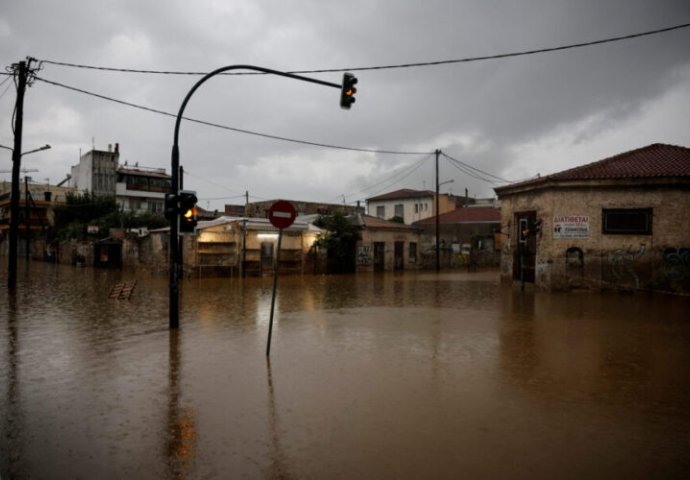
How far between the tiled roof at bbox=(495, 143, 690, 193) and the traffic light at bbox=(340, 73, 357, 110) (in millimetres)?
11626

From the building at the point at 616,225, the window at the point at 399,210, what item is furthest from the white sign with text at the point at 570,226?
the window at the point at 399,210

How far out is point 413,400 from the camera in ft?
18.5

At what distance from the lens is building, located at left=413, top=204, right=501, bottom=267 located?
40.0m

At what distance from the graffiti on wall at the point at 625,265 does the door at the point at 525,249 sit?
10.4 ft

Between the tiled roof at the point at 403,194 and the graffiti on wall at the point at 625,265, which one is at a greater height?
the tiled roof at the point at 403,194

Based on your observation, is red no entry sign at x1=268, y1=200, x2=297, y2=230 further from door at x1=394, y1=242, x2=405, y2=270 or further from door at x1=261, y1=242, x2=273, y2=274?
door at x1=394, y1=242, x2=405, y2=270

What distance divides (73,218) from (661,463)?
5347 cm

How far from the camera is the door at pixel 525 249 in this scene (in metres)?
20.7

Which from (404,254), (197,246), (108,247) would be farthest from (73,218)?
(404,254)

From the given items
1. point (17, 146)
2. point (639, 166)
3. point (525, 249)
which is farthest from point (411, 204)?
point (17, 146)

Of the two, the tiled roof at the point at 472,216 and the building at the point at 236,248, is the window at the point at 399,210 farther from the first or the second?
the building at the point at 236,248

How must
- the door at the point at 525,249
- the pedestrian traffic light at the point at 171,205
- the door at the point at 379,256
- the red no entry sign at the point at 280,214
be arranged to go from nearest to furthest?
1. the red no entry sign at the point at 280,214
2. the pedestrian traffic light at the point at 171,205
3. the door at the point at 525,249
4. the door at the point at 379,256

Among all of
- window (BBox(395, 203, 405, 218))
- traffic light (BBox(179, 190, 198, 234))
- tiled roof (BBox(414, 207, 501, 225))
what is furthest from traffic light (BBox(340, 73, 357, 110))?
window (BBox(395, 203, 405, 218))

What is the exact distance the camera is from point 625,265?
18516 mm
